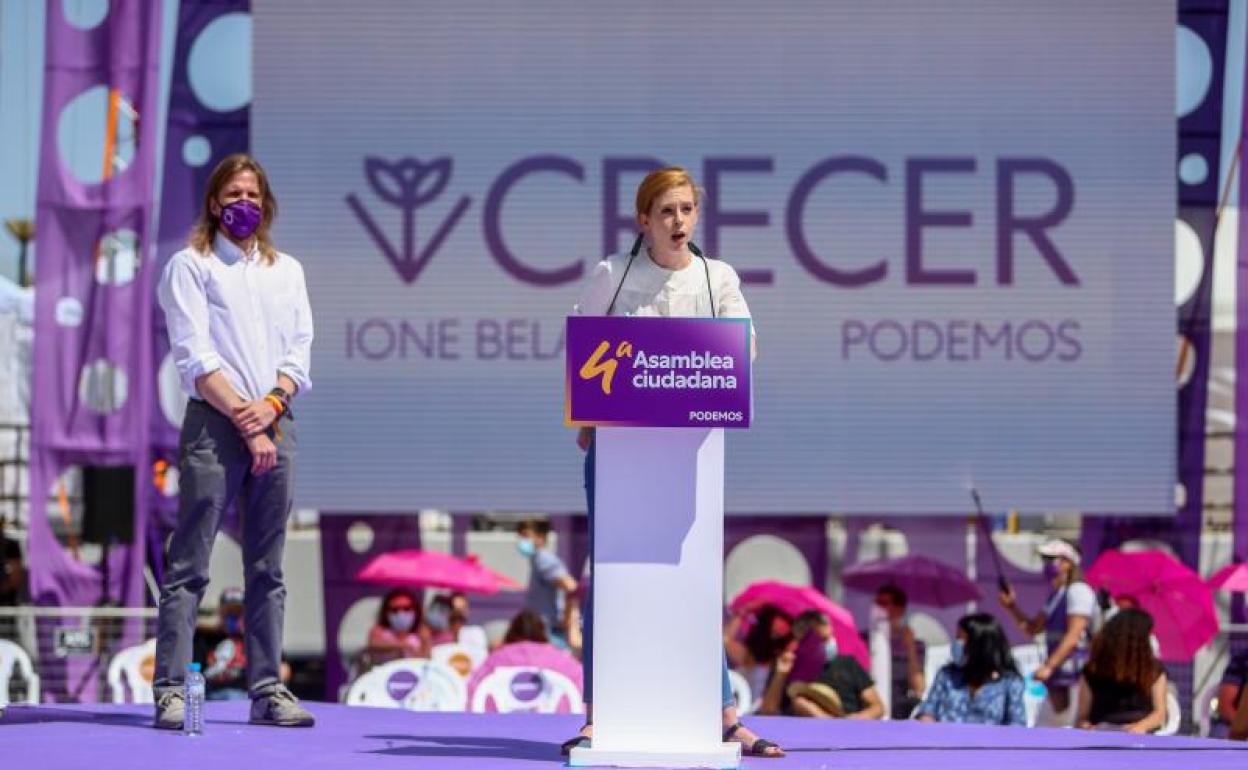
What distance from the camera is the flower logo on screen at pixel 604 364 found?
4.09 m

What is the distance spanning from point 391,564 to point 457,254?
147 centimetres

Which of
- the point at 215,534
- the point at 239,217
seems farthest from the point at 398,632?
the point at 239,217

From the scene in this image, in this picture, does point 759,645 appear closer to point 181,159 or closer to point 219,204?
point 181,159

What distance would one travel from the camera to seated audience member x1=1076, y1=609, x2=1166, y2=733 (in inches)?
285

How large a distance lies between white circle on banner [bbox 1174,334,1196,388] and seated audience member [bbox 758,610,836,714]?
7.46ft

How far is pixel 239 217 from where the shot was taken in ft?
15.7

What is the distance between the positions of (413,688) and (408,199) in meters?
2.94

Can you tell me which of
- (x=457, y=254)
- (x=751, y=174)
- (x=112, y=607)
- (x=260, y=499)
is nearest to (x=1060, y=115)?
(x=751, y=174)

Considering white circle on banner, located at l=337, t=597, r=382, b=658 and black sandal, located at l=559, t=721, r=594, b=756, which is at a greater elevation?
black sandal, located at l=559, t=721, r=594, b=756

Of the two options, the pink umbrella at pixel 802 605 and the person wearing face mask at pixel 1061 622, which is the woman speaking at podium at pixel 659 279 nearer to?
the pink umbrella at pixel 802 605

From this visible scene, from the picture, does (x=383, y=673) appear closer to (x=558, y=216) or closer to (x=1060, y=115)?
(x=558, y=216)

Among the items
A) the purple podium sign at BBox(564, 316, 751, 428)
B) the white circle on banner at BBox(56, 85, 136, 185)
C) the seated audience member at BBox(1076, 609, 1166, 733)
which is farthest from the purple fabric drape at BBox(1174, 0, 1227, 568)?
the purple podium sign at BBox(564, 316, 751, 428)

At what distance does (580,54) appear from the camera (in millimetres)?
9953

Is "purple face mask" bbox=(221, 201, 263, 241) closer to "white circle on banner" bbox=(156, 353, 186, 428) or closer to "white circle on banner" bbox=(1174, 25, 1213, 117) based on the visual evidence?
"white circle on banner" bbox=(156, 353, 186, 428)
